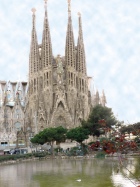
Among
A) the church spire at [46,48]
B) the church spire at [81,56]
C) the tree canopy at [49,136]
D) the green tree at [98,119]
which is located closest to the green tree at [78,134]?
the tree canopy at [49,136]

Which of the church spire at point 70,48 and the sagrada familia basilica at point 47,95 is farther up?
the church spire at point 70,48

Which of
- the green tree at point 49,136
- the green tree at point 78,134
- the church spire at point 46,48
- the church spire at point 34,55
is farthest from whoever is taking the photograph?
the church spire at point 34,55

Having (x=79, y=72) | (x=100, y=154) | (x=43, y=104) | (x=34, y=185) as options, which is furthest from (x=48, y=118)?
(x=34, y=185)

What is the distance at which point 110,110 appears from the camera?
62.1 meters

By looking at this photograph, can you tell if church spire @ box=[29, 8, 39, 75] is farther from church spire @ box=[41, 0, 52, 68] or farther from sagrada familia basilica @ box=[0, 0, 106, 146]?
church spire @ box=[41, 0, 52, 68]

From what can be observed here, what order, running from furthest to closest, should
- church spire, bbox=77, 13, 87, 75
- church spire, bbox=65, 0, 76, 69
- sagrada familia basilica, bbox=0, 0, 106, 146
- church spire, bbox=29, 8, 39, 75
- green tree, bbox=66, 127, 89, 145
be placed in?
church spire, bbox=77, 13, 87, 75 → church spire, bbox=29, 8, 39, 75 → church spire, bbox=65, 0, 76, 69 → sagrada familia basilica, bbox=0, 0, 106, 146 → green tree, bbox=66, 127, 89, 145

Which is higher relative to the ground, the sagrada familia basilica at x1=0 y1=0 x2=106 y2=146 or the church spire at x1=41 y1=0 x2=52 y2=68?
the church spire at x1=41 y1=0 x2=52 y2=68

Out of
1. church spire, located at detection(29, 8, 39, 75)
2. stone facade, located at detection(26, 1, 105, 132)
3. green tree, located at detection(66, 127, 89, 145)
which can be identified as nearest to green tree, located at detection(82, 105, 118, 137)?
green tree, located at detection(66, 127, 89, 145)

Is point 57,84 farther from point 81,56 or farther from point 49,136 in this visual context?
point 49,136

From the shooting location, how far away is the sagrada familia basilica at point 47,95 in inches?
2904

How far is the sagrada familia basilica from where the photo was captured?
242 feet

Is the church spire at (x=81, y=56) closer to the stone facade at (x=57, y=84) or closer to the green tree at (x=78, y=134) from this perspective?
the stone facade at (x=57, y=84)

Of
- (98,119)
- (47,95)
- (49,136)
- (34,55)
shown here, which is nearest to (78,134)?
(49,136)

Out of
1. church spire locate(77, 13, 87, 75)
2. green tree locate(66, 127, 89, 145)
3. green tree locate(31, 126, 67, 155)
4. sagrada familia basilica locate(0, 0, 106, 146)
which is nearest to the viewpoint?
green tree locate(31, 126, 67, 155)
